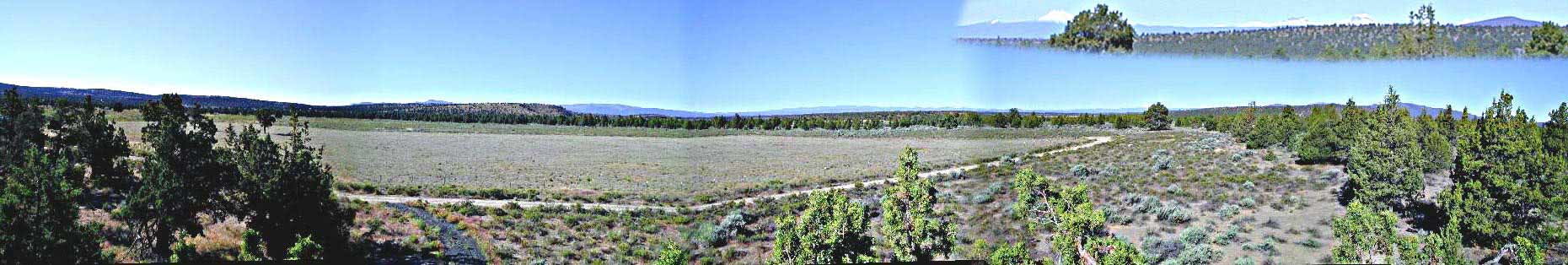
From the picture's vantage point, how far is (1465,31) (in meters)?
8.20

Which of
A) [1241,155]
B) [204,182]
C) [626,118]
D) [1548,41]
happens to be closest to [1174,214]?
[1548,41]

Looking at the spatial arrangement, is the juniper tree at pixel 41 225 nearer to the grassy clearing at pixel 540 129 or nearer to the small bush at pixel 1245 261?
the grassy clearing at pixel 540 129

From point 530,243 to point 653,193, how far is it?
5.44ft

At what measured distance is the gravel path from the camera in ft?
27.8

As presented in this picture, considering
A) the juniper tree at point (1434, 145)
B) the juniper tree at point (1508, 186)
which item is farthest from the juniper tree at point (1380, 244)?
the juniper tree at point (1434, 145)

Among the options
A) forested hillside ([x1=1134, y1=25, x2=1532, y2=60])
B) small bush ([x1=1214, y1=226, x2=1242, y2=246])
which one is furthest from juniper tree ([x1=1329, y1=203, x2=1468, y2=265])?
small bush ([x1=1214, y1=226, x2=1242, y2=246])

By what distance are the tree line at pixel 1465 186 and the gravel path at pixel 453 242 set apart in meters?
9.00

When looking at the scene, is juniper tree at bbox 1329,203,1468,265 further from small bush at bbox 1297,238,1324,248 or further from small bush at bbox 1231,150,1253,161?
small bush at bbox 1231,150,1253,161

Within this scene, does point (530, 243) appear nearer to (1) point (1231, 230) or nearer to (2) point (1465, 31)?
(1) point (1231, 230)

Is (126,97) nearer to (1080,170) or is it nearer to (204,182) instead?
(204,182)

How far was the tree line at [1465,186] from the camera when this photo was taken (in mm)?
6125

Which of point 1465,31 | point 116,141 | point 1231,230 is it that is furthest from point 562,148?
point 1465,31

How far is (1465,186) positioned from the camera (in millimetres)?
7703

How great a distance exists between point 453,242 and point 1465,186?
39.4 ft
